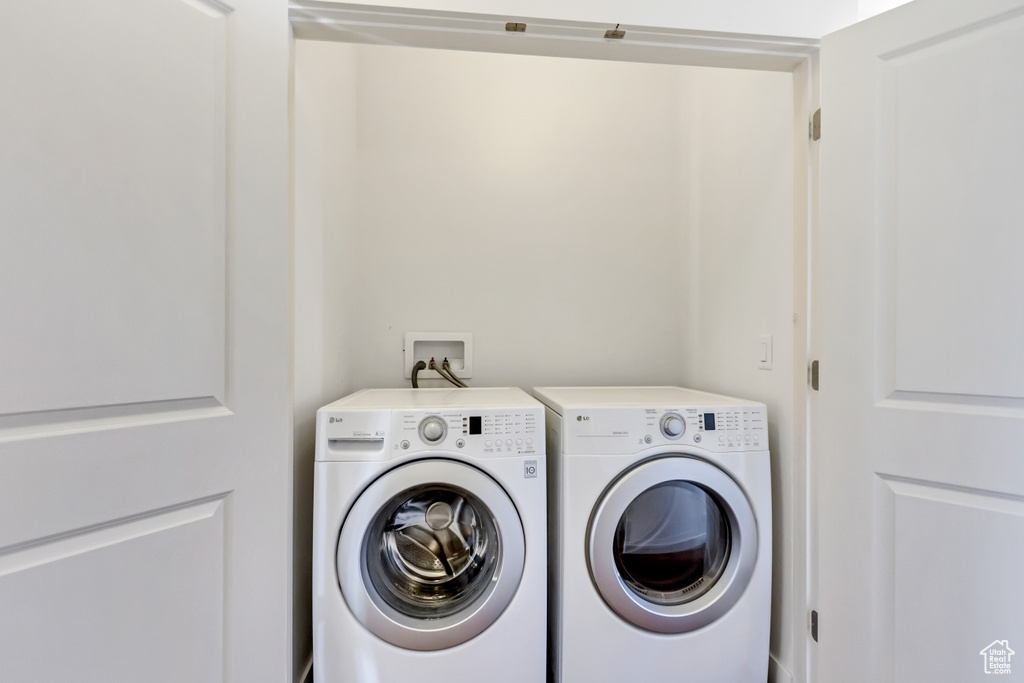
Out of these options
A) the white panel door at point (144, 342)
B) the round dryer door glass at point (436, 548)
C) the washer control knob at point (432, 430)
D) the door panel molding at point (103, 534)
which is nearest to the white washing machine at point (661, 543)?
the round dryer door glass at point (436, 548)

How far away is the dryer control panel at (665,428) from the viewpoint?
129 cm

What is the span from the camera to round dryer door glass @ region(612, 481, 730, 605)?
1.33 meters

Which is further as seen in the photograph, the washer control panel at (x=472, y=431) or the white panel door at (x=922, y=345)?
the washer control panel at (x=472, y=431)

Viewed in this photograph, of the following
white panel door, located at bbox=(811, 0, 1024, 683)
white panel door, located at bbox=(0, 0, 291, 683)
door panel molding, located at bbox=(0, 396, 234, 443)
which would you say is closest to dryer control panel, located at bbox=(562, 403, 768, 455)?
white panel door, located at bbox=(811, 0, 1024, 683)

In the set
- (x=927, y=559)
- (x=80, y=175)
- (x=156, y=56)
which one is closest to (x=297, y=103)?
(x=156, y=56)

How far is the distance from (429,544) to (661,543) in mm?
693

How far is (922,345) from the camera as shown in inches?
39.3

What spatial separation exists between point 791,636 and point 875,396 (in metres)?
0.76

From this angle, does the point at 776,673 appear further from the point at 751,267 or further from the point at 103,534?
the point at 103,534

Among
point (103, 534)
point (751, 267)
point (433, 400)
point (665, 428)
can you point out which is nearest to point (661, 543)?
point (665, 428)

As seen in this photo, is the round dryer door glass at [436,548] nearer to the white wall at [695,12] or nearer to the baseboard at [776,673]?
the baseboard at [776,673]

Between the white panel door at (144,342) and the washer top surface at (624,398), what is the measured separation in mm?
815

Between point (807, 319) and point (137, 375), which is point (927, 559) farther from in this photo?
point (137, 375)

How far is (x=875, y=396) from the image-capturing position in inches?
42.0
